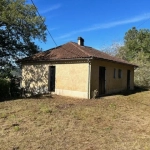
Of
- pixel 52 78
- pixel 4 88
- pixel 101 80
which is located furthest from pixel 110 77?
pixel 4 88

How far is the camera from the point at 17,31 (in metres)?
20.5

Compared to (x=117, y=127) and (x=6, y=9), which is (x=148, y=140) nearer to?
(x=117, y=127)

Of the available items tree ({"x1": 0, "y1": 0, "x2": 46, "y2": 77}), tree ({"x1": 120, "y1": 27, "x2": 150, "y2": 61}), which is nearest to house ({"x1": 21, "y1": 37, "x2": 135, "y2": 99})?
tree ({"x1": 0, "y1": 0, "x2": 46, "y2": 77})

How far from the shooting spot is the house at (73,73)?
568 inches

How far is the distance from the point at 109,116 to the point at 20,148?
187 inches

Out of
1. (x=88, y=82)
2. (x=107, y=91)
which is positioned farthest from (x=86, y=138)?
(x=107, y=91)

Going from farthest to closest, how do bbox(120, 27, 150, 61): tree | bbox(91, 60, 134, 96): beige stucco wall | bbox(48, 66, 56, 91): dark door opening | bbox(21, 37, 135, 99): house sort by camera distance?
bbox(120, 27, 150, 61): tree < bbox(48, 66, 56, 91): dark door opening < bbox(91, 60, 134, 96): beige stucco wall < bbox(21, 37, 135, 99): house

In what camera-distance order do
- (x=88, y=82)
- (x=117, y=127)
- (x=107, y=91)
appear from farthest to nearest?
(x=107, y=91)
(x=88, y=82)
(x=117, y=127)

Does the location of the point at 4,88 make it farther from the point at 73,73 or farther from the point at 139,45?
the point at 139,45

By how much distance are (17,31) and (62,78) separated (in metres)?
8.17

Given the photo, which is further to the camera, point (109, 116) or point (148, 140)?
point (109, 116)

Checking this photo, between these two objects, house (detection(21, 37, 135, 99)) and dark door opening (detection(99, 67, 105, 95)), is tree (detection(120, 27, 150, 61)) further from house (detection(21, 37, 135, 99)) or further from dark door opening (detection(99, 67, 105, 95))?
dark door opening (detection(99, 67, 105, 95))

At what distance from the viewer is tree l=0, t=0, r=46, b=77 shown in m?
17.8

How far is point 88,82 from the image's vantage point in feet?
46.6
